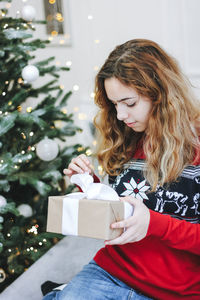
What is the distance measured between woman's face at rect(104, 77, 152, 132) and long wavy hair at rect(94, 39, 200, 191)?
0.02 m

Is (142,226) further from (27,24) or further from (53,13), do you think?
(53,13)

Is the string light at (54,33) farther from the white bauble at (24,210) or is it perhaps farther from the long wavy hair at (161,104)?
the long wavy hair at (161,104)

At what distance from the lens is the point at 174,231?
997mm

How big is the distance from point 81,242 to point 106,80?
3.92ft

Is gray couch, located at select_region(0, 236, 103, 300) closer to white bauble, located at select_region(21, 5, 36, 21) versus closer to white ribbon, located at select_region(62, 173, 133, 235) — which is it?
white ribbon, located at select_region(62, 173, 133, 235)

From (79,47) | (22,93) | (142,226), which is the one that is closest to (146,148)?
(142,226)

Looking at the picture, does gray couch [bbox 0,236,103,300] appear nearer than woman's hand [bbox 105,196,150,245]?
No

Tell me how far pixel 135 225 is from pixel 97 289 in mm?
353

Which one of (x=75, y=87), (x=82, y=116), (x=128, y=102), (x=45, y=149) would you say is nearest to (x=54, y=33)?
(x=75, y=87)

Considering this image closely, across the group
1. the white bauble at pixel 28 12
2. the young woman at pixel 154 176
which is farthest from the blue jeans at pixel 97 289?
the white bauble at pixel 28 12

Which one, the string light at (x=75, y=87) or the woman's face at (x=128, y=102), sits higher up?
the woman's face at (x=128, y=102)

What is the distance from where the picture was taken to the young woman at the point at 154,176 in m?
1.09

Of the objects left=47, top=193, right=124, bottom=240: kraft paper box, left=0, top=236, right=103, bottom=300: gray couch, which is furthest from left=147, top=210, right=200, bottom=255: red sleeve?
left=0, top=236, right=103, bottom=300: gray couch

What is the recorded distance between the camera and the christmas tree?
1669 mm
